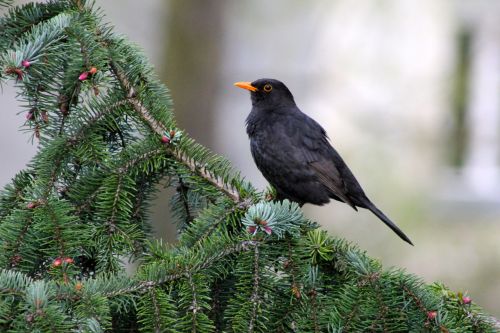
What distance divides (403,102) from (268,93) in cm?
538

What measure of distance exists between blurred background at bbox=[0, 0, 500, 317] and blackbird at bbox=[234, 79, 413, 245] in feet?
14.5

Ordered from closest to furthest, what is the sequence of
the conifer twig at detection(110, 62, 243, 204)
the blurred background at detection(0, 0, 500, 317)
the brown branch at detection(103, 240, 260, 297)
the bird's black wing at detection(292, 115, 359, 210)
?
1. the brown branch at detection(103, 240, 260, 297)
2. the conifer twig at detection(110, 62, 243, 204)
3. the bird's black wing at detection(292, 115, 359, 210)
4. the blurred background at detection(0, 0, 500, 317)

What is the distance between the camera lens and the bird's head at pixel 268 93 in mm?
4518

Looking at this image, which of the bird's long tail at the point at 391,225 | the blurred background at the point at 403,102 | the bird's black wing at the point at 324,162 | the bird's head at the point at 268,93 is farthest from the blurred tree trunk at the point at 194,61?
the bird's long tail at the point at 391,225

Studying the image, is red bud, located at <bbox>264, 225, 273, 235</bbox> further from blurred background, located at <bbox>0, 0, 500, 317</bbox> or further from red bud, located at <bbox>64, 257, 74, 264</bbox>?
blurred background, located at <bbox>0, 0, 500, 317</bbox>

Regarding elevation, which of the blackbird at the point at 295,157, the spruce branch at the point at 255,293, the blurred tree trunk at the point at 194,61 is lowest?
the spruce branch at the point at 255,293

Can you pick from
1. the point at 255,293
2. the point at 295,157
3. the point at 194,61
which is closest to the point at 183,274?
the point at 255,293

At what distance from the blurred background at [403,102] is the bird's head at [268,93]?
4.19 m

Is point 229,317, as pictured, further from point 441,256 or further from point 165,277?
point 441,256

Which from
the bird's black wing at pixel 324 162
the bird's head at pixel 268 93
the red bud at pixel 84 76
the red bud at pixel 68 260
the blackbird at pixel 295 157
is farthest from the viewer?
the bird's head at pixel 268 93

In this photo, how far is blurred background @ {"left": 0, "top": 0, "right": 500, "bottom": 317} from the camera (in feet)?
29.9

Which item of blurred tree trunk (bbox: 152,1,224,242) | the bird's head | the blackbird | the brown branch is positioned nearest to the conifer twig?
the brown branch

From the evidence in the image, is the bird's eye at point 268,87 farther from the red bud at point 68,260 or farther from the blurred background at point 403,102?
the blurred background at point 403,102

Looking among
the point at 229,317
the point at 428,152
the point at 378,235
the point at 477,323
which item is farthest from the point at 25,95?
the point at 428,152
